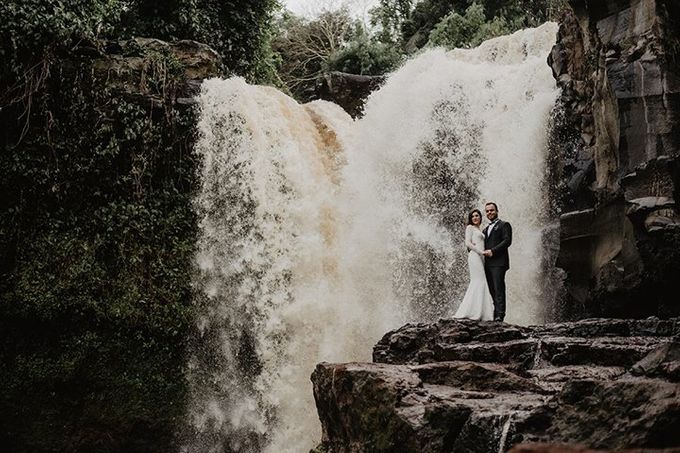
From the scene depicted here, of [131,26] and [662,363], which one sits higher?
[131,26]

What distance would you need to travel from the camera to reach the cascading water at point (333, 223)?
11.7 metres

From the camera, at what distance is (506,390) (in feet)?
18.7

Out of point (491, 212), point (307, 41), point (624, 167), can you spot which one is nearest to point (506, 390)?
point (491, 212)

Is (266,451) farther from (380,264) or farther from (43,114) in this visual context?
(43,114)

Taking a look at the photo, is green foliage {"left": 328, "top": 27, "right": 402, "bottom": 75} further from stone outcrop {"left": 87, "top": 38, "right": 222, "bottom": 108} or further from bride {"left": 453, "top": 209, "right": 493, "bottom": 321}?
bride {"left": 453, "top": 209, "right": 493, "bottom": 321}

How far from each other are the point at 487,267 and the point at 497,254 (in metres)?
0.24

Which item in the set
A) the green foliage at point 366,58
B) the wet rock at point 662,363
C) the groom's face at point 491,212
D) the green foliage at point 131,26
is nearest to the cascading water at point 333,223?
the green foliage at point 131,26

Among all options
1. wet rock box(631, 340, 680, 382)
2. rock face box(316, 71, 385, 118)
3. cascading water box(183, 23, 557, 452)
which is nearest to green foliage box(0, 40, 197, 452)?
cascading water box(183, 23, 557, 452)

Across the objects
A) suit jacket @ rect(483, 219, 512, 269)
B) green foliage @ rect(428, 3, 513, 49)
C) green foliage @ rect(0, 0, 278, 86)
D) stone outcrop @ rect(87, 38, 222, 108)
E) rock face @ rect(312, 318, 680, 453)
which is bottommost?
rock face @ rect(312, 318, 680, 453)

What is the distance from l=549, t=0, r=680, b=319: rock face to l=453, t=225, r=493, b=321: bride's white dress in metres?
2.26

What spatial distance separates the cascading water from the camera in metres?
11.7

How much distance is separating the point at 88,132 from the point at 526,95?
8368mm

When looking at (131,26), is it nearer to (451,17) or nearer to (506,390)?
(451,17)

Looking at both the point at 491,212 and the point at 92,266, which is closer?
A: the point at 491,212
